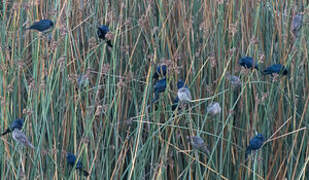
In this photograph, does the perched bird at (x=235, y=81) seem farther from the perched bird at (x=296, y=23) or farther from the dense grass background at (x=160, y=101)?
the perched bird at (x=296, y=23)

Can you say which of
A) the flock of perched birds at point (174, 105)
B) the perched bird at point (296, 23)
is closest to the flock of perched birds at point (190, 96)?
the flock of perched birds at point (174, 105)

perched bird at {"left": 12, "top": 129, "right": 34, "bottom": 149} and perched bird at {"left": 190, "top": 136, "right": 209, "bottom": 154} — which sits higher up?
perched bird at {"left": 12, "top": 129, "right": 34, "bottom": 149}

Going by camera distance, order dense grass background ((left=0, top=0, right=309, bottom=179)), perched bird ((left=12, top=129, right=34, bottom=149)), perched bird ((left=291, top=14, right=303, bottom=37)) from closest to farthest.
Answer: perched bird ((left=12, top=129, right=34, bottom=149))
dense grass background ((left=0, top=0, right=309, bottom=179))
perched bird ((left=291, top=14, right=303, bottom=37))

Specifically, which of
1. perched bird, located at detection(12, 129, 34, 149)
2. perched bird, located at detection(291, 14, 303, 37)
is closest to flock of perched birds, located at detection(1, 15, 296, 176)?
perched bird, located at detection(12, 129, 34, 149)

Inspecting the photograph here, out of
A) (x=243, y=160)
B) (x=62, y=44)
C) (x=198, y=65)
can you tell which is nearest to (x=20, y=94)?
(x=62, y=44)

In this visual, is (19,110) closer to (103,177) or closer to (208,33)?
(103,177)

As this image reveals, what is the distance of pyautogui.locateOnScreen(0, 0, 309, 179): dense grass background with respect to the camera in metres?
1.72

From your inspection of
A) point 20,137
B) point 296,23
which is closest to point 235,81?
point 296,23

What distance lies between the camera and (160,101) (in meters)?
1.77

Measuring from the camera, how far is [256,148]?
5.24 feet

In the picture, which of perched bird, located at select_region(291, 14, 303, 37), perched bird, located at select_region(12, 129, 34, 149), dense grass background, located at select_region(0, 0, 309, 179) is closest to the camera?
perched bird, located at select_region(12, 129, 34, 149)

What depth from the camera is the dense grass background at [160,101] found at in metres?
1.72

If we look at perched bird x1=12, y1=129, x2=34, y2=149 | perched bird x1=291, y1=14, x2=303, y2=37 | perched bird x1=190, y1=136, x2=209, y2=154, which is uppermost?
perched bird x1=291, y1=14, x2=303, y2=37

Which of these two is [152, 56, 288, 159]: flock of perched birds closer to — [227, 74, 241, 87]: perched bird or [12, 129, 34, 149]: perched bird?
[227, 74, 241, 87]: perched bird
